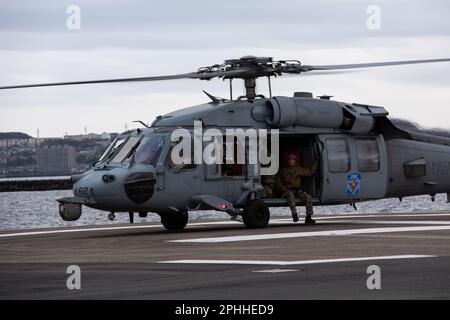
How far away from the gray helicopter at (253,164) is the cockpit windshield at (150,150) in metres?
0.02

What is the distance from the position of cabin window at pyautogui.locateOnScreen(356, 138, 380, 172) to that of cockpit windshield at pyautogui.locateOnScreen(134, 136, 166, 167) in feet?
19.0

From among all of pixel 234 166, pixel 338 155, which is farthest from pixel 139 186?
pixel 338 155

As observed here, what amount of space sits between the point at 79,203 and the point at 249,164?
457cm

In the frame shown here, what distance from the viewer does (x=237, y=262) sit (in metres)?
18.3

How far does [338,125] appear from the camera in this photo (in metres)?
29.9

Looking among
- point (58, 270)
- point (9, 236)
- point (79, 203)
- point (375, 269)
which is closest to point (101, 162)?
point (79, 203)

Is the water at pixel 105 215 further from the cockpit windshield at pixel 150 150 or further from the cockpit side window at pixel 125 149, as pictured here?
the cockpit windshield at pixel 150 150

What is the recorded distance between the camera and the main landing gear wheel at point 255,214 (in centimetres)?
2811

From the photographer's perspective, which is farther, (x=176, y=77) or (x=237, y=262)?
(x=176, y=77)

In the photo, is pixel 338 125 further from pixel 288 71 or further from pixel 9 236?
pixel 9 236

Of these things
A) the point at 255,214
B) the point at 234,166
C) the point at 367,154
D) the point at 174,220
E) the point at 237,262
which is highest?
the point at 367,154

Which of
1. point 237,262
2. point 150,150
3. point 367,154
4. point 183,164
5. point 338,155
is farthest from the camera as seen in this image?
point 367,154

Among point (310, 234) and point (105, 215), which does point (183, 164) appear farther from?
point (105, 215)

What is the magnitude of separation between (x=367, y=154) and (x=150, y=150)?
634cm
